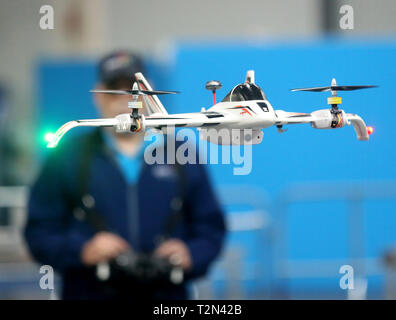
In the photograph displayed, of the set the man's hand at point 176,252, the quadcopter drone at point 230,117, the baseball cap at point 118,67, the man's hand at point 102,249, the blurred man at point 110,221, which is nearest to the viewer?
the quadcopter drone at point 230,117

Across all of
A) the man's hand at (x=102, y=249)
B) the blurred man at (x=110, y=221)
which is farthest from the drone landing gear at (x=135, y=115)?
the man's hand at (x=102, y=249)

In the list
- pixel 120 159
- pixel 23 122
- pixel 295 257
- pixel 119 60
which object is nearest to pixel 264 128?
pixel 119 60

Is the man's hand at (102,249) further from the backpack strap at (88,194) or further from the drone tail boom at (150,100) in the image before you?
the drone tail boom at (150,100)

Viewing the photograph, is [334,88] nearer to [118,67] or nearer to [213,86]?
[213,86]

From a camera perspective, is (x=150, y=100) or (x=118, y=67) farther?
(x=118, y=67)

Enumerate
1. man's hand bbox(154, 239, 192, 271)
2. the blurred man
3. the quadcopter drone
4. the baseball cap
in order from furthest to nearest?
man's hand bbox(154, 239, 192, 271)
the blurred man
the baseball cap
the quadcopter drone

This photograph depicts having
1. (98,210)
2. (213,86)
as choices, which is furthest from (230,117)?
(98,210)

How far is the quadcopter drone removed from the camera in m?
1.14

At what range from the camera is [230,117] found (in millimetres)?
1137

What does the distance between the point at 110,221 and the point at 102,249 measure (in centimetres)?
8

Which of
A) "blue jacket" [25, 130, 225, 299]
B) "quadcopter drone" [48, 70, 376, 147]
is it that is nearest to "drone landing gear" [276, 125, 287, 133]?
"quadcopter drone" [48, 70, 376, 147]

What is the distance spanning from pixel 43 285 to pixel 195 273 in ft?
5.34

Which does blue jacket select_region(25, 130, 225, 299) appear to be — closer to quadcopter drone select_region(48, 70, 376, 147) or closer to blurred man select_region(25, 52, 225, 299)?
blurred man select_region(25, 52, 225, 299)

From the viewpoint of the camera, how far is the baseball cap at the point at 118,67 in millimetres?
1462
